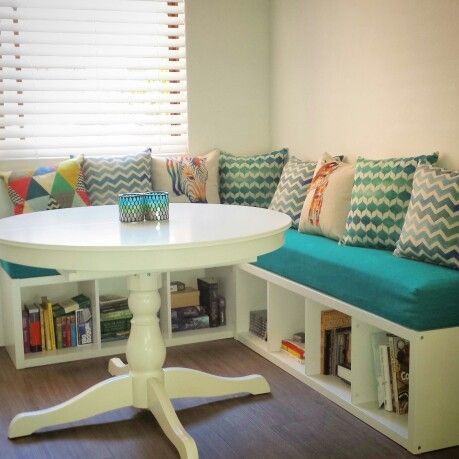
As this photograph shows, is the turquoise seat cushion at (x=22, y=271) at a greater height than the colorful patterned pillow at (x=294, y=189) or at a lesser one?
lesser

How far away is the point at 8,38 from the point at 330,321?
2237 mm

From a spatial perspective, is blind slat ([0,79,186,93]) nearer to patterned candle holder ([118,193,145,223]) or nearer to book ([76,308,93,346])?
book ([76,308,93,346])

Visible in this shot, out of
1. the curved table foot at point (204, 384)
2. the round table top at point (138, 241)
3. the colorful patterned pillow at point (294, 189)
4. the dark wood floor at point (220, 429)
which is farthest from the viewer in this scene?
the colorful patterned pillow at point (294, 189)

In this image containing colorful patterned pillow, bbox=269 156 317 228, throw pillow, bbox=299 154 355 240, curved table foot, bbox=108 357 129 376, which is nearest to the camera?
curved table foot, bbox=108 357 129 376

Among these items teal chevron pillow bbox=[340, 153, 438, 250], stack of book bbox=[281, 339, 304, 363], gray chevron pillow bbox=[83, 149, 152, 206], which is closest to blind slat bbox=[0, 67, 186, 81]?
gray chevron pillow bbox=[83, 149, 152, 206]

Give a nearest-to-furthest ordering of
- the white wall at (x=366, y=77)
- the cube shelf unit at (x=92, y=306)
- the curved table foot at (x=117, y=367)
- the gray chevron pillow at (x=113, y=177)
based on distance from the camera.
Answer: the white wall at (x=366, y=77) < the curved table foot at (x=117, y=367) < the cube shelf unit at (x=92, y=306) < the gray chevron pillow at (x=113, y=177)

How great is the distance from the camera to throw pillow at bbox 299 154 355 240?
10.5 feet

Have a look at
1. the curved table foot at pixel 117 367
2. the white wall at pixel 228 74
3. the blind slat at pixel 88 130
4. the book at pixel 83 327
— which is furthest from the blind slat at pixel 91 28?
the curved table foot at pixel 117 367

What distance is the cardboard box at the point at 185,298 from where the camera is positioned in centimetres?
380

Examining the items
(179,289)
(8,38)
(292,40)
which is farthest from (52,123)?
(292,40)

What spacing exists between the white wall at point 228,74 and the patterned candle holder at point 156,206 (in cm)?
164

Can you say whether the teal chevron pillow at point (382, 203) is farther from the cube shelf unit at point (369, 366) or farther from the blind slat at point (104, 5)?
the blind slat at point (104, 5)

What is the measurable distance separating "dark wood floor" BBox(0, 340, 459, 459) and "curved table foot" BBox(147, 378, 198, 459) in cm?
8

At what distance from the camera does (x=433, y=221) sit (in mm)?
2559
